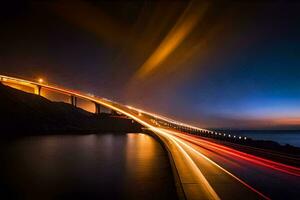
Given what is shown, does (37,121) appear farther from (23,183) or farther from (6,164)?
(23,183)

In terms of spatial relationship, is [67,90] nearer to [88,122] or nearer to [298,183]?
[88,122]

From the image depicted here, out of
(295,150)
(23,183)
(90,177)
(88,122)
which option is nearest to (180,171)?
(90,177)

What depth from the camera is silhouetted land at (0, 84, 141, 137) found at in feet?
452

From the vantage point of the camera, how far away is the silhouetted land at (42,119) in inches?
5418

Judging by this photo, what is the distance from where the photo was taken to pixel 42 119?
155625 mm

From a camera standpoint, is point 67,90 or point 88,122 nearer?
point 67,90

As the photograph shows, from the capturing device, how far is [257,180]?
51.7 feet

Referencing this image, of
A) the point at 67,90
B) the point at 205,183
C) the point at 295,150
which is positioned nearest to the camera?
the point at 205,183

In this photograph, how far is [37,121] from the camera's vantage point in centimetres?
15012

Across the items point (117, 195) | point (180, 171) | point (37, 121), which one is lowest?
point (117, 195)

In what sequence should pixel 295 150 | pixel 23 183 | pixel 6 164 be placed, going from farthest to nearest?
1. pixel 6 164
2. pixel 295 150
3. pixel 23 183

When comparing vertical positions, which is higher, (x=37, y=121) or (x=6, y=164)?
(x=37, y=121)

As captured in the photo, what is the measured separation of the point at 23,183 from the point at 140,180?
776 centimetres

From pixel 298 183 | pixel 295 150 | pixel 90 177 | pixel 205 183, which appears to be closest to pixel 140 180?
pixel 90 177
